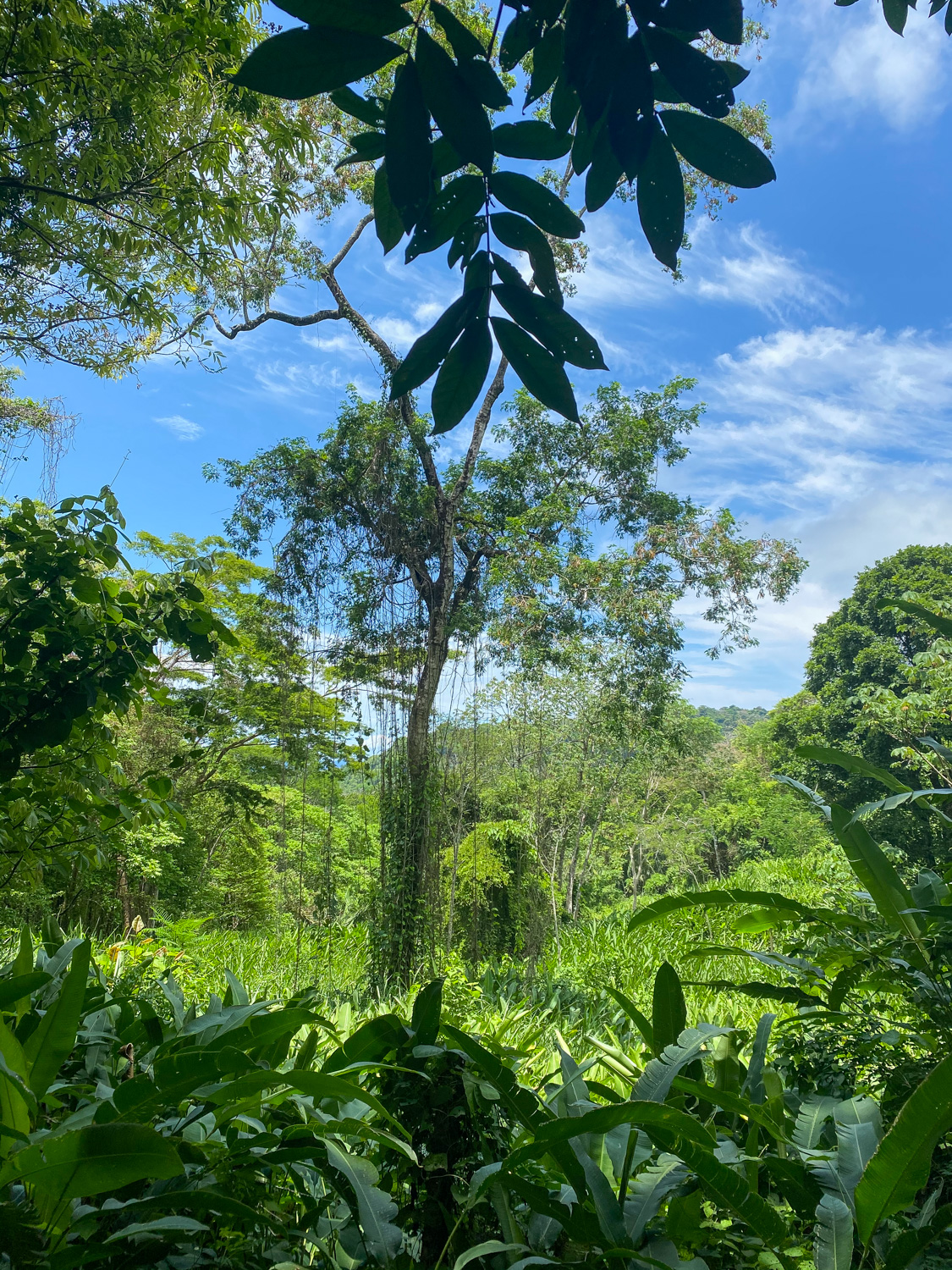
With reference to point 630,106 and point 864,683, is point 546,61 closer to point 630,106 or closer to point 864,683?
point 630,106

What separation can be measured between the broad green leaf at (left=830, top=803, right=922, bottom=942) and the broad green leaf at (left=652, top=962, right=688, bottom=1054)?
0.30 m

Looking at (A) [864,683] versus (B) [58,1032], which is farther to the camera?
(A) [864,683]

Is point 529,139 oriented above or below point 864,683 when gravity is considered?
below

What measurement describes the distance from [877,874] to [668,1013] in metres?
0.33

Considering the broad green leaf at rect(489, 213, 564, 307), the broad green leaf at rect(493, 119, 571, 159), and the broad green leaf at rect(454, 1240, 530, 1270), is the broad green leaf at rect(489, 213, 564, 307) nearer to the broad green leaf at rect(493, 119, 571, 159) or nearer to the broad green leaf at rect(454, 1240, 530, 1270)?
the broad green leaf at rect(493, 119, 571, 159)

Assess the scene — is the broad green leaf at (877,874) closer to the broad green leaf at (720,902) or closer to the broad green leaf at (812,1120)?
the broad green leaf at (720,902)

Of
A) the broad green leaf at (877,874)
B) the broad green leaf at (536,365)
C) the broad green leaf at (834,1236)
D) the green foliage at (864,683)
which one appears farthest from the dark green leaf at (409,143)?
the green foliage at (864,683)

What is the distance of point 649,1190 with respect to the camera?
1.60 ft

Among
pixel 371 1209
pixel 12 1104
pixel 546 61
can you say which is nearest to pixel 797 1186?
pixel 371 1209

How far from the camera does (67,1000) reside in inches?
23.9

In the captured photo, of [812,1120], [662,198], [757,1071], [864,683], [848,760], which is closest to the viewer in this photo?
[662,198]

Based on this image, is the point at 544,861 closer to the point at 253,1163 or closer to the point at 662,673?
the point at 662,673

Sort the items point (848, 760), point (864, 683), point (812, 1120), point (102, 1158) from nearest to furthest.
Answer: point (102, 1158) → point (812, 1120) → point (848, 760) → point (864, 683)

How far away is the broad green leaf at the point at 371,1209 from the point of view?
1.55ft
